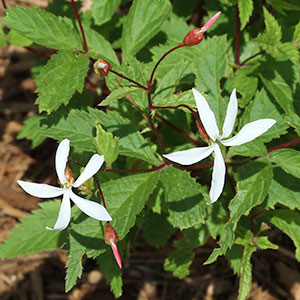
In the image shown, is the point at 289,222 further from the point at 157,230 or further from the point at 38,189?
the point at 38,189

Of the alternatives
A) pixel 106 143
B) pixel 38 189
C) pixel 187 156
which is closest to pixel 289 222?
pixel 187 156

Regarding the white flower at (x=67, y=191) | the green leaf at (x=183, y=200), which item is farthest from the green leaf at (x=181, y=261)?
the white flower at (x=67, y=191)

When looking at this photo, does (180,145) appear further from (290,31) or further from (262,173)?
(290,31)

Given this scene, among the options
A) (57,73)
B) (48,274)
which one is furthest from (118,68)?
(48,274)

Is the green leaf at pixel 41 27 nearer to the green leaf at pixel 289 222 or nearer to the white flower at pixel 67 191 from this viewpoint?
the white flower at pixel 67 191

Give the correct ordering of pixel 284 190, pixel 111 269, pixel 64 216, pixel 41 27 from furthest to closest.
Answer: pixel 111 269 < pixel 41 27 < pixel 284 190 < pixel 64 216

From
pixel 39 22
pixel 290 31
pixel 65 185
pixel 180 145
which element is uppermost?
pixel 39 22
